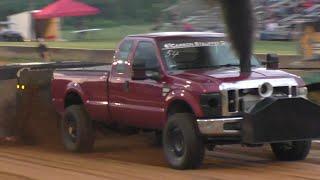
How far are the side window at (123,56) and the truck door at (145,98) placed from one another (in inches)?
8.9

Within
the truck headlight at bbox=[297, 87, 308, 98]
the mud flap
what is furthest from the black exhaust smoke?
the mud flap

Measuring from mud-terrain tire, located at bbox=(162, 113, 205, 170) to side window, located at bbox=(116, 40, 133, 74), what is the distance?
166 cm

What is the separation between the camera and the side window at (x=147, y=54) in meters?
10.0

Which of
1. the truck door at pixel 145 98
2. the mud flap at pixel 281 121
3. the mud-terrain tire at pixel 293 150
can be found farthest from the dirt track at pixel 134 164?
the truck door at pixel 145 98

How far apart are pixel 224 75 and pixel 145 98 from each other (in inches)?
54.5

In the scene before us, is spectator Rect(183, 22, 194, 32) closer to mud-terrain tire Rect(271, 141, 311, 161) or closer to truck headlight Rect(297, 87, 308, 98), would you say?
mud-terrain tire Rect(271, 141, 311, 161)

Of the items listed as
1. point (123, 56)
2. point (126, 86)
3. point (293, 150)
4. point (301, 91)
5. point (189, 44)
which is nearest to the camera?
point (301, 91)

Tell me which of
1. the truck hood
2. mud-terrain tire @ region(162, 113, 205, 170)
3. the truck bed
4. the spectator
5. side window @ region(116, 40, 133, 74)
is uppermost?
side window @ region(116, 40, 133, 74)

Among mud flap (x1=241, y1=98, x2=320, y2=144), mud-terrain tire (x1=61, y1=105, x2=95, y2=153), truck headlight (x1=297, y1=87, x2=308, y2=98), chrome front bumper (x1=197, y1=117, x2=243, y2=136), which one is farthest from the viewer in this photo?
mud-terrain tire (x1=61, y1=105, x2=95, y2=153)

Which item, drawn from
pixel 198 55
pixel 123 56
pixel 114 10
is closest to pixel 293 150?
pixel 198 55

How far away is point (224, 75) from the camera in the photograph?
9.16 metres

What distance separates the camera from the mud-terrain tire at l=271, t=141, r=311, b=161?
970 cm

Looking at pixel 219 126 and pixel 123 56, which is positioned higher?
pixel 123 56

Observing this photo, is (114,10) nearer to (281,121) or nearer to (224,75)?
(224,75)
